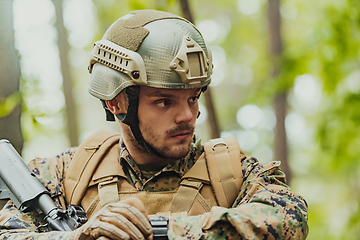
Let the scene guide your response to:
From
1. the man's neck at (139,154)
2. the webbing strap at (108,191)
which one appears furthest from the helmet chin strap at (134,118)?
the webbing strap at (108,191)

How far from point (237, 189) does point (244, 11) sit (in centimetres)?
1268

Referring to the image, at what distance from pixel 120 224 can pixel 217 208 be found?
21.3 inches

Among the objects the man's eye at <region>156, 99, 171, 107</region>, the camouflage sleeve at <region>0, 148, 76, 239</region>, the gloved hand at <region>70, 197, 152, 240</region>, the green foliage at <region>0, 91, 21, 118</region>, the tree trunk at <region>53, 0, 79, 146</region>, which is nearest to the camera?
the gloved hand at <region>70, 197, 152, 240</region>

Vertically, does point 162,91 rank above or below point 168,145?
above

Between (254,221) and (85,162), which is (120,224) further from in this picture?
(85,162)

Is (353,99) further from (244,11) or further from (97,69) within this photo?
(244,11)

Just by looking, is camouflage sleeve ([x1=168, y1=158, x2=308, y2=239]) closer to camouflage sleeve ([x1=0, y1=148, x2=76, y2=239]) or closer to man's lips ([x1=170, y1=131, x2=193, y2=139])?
man's lips ([x1=170, y1=131, x2=193, y2=139])

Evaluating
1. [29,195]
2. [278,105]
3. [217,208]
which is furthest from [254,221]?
[278,105]

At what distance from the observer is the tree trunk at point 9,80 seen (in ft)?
10.0

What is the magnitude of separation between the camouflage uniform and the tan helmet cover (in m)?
0.59

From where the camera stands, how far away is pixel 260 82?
12.7 metres

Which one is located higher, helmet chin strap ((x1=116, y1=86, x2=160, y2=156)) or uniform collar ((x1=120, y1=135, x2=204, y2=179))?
helmet chin strap ((x1=116, y1=86, x2=160, y2=156))

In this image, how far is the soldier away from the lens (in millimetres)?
2303

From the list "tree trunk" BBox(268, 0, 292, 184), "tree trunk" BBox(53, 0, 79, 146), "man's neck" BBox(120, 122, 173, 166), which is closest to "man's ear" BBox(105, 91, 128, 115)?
"man's neck" BBox(120, 122, 173, 166)
